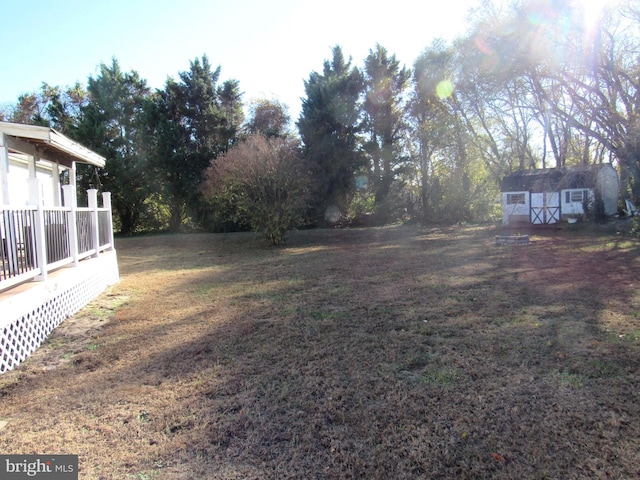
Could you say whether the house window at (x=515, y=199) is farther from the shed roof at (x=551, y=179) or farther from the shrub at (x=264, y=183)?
the shrub at (x=264, y=183)

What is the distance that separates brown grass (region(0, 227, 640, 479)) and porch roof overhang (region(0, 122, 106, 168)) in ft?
9.00

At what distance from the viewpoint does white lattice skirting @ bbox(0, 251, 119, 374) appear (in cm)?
366

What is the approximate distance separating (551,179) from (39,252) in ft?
73.8

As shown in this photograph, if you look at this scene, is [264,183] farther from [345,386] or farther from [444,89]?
[444,89]

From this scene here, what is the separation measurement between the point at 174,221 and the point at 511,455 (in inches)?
958

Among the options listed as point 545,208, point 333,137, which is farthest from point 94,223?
point 545,208

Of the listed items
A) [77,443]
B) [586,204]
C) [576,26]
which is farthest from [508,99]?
[77,443]

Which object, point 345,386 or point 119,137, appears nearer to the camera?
point 345,386

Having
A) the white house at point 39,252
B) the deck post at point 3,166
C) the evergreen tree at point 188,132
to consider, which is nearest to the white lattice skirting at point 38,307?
the white house at point 39,252

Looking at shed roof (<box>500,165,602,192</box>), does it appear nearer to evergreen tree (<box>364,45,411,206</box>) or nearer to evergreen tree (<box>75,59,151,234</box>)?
evergreen tree (<box>364,45,411,206</box>)

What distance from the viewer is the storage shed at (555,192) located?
19.5 metres

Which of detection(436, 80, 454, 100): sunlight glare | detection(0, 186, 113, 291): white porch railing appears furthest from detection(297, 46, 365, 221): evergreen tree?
detection(0, 186, 113, 291): white porch railing

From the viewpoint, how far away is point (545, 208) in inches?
843

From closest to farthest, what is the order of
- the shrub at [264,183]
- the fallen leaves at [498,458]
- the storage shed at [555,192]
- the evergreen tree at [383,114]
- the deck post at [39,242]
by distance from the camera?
the fallen leaves at [498,458] → the deck post at [39,242] → the shrub at [264,183] → the storage shed at [555,192] → the evergreen tree at [383,114]
